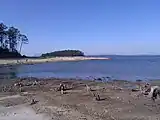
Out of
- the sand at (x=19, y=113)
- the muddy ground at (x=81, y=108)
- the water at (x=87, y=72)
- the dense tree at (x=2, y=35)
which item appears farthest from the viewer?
the dense tree at (x=2, y=35)

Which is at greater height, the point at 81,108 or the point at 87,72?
the point at 81,108

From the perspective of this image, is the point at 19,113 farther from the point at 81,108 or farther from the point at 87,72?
the point at 87,72

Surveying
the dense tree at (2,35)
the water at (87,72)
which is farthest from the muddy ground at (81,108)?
the dense tree at (2,35)

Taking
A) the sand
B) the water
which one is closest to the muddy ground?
the sand

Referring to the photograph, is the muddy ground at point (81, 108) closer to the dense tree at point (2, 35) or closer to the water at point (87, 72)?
the water at point (87, 72)

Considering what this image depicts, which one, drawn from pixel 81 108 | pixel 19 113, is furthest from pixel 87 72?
pixel 19 113

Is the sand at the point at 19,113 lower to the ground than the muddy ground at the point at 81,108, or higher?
lower

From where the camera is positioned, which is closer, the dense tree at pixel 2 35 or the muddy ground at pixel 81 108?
the muddy ground at pixel 81 108

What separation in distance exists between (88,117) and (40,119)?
2.46 meters

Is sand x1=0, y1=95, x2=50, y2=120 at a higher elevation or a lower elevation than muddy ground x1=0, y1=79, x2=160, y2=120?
lower

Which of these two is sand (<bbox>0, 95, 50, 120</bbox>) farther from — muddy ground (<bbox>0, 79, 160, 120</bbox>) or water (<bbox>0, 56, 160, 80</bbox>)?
water (<bbox>0, 56, 160, 80</bbox>)

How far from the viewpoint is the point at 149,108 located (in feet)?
59.2

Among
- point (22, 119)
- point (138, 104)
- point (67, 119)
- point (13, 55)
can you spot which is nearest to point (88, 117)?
point (67, 119)

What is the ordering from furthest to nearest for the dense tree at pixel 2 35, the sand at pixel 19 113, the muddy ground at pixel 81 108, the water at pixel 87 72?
the dense tree at pixel 2 35 < the water at pixel 87 72 < the muddy ground at pixel 81 108 < the sand at pixel 19 113
